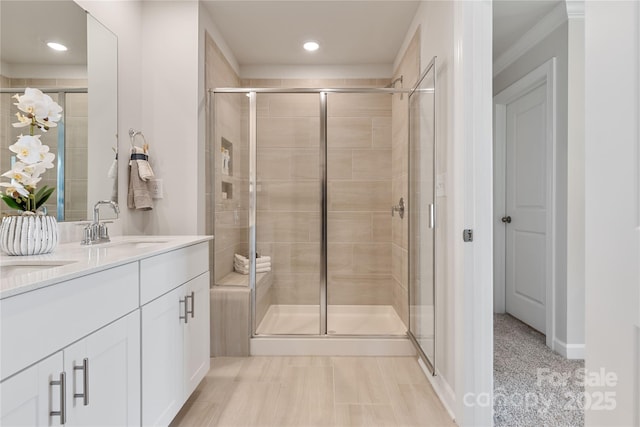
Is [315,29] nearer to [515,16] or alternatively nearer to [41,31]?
[515,16]

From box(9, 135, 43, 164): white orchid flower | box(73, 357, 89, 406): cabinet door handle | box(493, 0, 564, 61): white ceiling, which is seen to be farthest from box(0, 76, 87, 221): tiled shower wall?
box(493, 0, 564, 61): white ceiling

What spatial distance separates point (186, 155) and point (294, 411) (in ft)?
5.70

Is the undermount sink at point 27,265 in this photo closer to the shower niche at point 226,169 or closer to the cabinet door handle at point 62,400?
the cabinet door handle at point 62,400

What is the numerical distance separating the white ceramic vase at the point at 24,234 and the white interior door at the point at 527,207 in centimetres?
313

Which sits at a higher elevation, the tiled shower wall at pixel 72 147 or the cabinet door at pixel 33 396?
the tiled shower wall at pixel 72 147

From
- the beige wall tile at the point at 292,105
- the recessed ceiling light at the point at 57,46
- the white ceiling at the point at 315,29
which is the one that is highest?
the white ceiling at the point at 315,29

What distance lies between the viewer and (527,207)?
3158mm

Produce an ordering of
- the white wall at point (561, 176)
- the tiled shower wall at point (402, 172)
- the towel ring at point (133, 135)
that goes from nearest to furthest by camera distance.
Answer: the towel ring at point (133, 135) → the white wall at point (561, 176) → the tiled shower wall at point (402, 172)

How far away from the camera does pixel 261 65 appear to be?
3.63 m

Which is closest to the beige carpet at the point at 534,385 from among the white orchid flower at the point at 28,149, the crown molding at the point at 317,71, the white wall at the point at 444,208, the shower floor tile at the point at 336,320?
the white wall at the point at 444,208

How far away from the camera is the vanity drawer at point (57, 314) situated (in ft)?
2.53

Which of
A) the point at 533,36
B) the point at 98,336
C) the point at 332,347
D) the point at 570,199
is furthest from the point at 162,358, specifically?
the point at 533,36

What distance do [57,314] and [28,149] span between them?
0.77 metres

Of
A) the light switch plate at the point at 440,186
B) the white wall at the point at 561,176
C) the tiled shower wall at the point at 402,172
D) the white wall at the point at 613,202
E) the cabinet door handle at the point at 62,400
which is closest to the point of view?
the white wall at the point at 613,202
